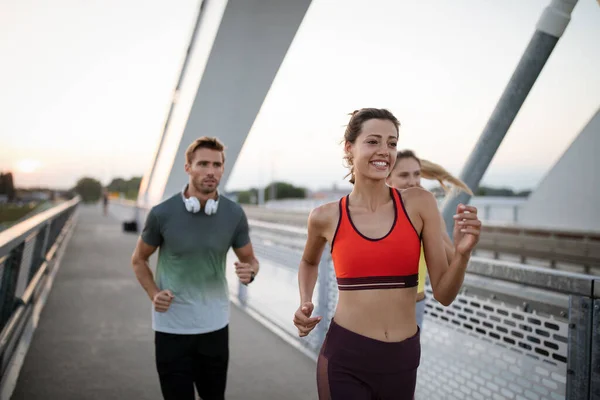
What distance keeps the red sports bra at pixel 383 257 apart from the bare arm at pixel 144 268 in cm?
153

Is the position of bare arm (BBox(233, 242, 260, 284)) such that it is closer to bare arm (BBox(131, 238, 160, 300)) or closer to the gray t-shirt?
the gray t-shirt

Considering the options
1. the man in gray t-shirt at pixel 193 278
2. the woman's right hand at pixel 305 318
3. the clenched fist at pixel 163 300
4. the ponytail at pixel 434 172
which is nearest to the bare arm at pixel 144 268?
the man in gray t-shirt at pixel 193 278

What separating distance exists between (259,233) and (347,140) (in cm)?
538

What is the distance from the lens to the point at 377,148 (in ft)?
6.61

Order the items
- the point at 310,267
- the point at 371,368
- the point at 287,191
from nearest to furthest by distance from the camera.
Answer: the point at 371,368, the point at 310,267, the point at 287,191

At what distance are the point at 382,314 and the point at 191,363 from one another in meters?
1.51

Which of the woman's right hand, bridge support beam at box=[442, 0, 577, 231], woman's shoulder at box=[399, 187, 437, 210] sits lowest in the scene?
the woman's right hand

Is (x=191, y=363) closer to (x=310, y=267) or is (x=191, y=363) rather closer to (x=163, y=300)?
(x=163, y=300)

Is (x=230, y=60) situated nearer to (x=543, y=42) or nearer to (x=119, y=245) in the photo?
(x=543, y=42)

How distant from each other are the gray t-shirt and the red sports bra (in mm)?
1296

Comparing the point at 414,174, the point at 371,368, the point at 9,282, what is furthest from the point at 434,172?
the point at 9,282

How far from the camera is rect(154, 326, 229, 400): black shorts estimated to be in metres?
2.88

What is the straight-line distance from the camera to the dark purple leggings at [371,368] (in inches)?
75.1

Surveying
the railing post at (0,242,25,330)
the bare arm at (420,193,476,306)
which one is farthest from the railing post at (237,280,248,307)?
the bare arm at (420,193,476,306)
